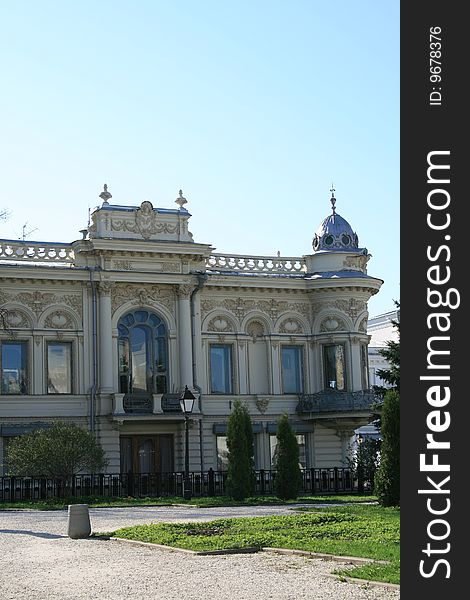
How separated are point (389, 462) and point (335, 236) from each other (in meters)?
23.6

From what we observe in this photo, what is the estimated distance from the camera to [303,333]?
4756 cm

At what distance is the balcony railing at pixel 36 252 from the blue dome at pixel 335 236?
Result: 462 inches

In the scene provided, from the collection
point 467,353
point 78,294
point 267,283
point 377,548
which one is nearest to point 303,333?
point 267,283

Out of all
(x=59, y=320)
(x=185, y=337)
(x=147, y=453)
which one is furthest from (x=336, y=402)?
(x=59, y=320)

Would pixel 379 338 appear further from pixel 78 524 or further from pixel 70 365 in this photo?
pixel 78 524

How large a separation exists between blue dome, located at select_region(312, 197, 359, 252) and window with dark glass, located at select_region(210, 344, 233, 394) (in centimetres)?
651

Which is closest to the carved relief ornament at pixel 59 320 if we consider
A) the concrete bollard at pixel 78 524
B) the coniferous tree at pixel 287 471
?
the coniferous tree at pixel 287 471

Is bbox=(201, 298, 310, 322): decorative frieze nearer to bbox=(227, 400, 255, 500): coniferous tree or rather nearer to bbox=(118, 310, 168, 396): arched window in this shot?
bbox=(118, 310, 168, 396): arched window

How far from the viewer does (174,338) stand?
146ft

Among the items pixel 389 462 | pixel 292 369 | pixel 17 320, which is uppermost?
pixel 17 320

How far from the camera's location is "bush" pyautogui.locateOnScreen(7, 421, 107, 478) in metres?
35.1

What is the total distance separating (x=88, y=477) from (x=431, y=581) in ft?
111

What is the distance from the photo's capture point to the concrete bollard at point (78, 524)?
20.8 metres

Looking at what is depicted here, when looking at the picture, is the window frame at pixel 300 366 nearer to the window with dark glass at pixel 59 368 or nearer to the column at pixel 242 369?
the column at pixel 242 369
